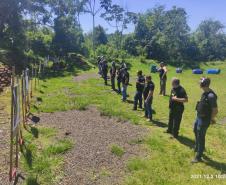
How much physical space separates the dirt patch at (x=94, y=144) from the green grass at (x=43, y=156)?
0.28m

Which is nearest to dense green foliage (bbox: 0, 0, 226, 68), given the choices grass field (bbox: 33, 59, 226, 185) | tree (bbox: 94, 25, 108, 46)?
tree (bbox: 94, 25, 108, 46)

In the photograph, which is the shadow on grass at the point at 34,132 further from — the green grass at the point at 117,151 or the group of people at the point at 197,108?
the group of people at the point at 197,108

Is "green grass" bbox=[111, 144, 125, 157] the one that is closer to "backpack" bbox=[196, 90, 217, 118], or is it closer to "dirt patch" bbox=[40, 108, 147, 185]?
"dirt patch" bbox=[40, 108, 147, 185]

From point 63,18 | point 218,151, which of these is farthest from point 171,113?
point 63,18

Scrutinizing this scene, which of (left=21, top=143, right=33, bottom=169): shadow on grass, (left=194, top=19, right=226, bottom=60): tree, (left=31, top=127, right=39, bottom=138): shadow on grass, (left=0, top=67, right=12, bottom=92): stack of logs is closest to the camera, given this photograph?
(left=21, top=143, right=33, bottom=169): shadow on grass

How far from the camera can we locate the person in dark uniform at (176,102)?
1226cm

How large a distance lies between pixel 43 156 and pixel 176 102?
499 centimetres

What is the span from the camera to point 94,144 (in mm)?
11812

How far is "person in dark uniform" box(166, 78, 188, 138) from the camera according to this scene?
40.2ft

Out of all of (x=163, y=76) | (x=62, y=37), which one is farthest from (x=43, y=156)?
(x=62, y=37)

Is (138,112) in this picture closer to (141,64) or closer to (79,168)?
(79,168)

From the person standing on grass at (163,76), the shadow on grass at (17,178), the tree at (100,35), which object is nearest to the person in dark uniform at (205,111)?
the shadow on grass at (17,178)

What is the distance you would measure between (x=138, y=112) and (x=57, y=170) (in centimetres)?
839

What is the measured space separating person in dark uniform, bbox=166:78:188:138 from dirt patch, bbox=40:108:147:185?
4.21 feet
